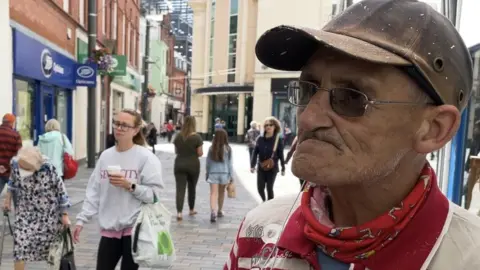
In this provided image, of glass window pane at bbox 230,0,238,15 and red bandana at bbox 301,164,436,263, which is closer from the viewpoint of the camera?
red bandana at bbox 301,164,436,263

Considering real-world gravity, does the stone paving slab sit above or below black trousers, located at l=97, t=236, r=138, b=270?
below

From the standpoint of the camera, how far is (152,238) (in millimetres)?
3490

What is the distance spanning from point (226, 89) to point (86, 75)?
19826 mm

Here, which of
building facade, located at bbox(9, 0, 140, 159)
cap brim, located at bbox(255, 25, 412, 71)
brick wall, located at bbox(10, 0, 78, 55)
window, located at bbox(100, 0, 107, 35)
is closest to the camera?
cap brim, located at bbox(255, 25, 412, 71)

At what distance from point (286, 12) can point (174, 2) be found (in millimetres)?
32740

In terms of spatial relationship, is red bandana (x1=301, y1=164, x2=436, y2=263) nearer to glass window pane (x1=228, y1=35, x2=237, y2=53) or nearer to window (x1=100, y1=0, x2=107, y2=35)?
window (x1=100, y1=0, x2=107, y2=35)

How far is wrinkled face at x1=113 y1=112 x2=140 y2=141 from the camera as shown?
147 inches

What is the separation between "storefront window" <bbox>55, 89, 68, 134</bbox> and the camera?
13.7 m

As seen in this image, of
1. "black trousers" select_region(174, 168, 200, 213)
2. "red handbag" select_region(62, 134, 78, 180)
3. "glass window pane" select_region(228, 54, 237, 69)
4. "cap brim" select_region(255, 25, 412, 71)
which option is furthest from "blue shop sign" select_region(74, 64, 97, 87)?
"glass window pane" select_region(228, 54, 237, 69)

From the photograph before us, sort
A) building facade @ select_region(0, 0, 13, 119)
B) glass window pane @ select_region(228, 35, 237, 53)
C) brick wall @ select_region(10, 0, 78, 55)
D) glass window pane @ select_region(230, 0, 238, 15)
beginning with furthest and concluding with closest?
glass window pane @ select_region(228, 35, 237, 53), glass window pane @ select_region(230, 0, 238, 15), brick wall @ select_region(10, 0, 78, 55), building facade @ select_region(0, 0, 13, 119)

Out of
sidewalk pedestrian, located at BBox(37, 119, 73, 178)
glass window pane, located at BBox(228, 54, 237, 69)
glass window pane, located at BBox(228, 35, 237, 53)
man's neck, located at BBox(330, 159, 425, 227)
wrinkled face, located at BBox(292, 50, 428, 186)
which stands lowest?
sidewalk pedestrian, located at BBox(37, 119, 73, 178)

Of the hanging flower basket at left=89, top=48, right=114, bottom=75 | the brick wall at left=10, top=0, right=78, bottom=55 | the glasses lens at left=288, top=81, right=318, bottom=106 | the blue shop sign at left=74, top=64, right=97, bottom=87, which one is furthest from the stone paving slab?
the hanging flower basket at left=89, top=48, right=114, bottom=75

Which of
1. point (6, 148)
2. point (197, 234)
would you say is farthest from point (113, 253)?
point (6, 148)

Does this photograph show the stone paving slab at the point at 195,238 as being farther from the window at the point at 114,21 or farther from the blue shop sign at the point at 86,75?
the window at the point at 114,21
